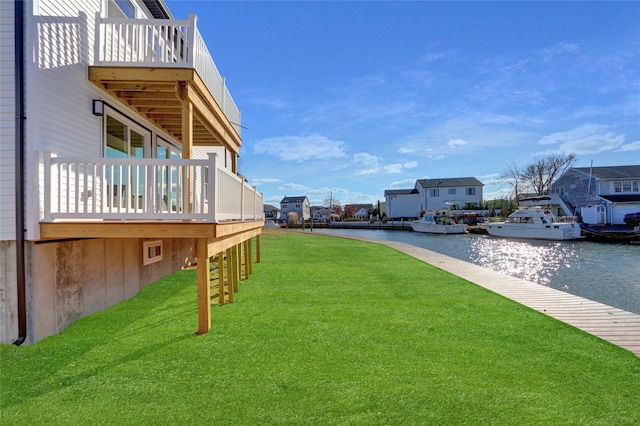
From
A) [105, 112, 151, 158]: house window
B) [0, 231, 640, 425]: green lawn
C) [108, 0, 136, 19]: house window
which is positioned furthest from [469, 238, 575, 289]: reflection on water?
[108, 0, 136, 19]: house window

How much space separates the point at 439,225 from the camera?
135 ft

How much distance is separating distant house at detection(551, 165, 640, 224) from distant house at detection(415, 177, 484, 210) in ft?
57.2

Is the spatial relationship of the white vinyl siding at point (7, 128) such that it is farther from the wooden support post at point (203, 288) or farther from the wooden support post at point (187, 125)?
the wooden support post at point (203, 288)

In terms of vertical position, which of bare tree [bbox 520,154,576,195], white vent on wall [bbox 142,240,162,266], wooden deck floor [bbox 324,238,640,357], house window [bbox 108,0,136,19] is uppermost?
bare tree [bbox 520,154,576,195]

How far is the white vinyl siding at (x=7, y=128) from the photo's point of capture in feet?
14.9

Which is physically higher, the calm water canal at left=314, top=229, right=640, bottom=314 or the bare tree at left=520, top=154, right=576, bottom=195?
the bare tree at left=520, top=154, right=576, bottom=195

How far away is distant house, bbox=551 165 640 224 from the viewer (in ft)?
123

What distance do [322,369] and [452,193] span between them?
205 ft

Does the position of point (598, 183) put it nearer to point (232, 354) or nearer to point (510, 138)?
point (510, 138)

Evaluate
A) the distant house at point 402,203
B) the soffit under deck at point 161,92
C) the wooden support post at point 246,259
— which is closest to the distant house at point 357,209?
the distant house at point 402,203

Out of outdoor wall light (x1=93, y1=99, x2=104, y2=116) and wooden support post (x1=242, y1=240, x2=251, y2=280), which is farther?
wooden support post (x1=242, y1=240, x2=251, y2=280)

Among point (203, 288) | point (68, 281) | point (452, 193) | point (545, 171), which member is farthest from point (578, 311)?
point (452, 193)

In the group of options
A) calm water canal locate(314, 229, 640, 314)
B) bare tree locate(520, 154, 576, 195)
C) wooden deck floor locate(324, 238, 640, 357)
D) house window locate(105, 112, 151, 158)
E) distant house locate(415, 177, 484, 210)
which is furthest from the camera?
distant house locate(415, 177, 484, 210)

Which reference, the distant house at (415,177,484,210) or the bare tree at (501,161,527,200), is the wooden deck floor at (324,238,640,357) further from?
the bare tree at (501,161,527,200)
